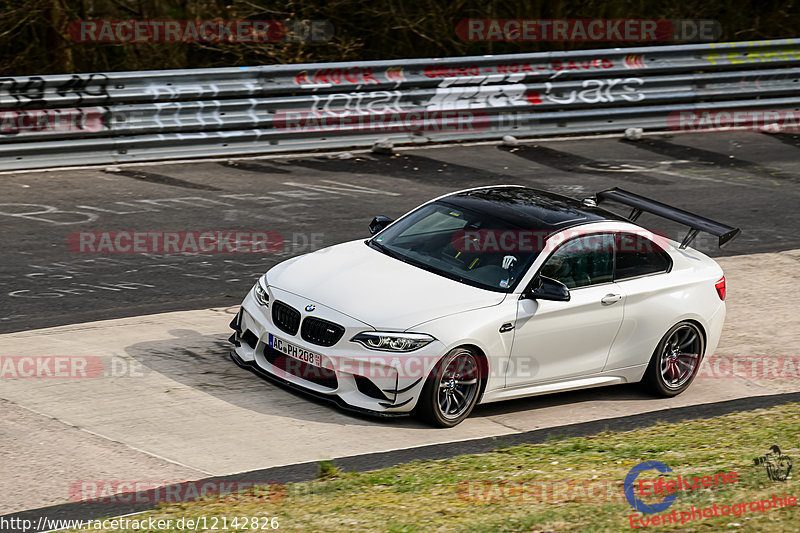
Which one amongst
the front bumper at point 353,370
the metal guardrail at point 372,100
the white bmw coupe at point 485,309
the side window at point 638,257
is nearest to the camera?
the front bumper at point 353,370

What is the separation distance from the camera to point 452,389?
7.89 meters

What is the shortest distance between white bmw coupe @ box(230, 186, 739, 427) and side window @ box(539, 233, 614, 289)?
0.04 ft

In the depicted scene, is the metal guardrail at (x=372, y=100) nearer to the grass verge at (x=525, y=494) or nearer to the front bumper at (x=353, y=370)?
the front bumper at (x=353, y=370)

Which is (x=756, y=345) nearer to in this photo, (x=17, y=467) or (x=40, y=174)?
(x=17, y=467)

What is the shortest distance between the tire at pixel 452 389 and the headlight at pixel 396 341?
204mm

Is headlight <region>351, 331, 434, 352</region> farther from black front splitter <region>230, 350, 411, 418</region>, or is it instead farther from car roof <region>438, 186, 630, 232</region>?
car roof <region>438, 186, 630, 232</region>

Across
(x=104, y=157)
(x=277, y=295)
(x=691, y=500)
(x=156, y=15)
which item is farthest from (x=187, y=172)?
(x=691, y=500)

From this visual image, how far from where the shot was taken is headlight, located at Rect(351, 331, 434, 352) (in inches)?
300

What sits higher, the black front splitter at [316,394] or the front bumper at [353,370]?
the front bumper at [353,370]

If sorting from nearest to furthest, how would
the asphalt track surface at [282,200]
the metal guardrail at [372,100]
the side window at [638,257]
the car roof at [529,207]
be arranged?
1. the car roof at [529,207]
2. the side window at [638,257]
3. the asphalt track surface at [282,200]
4. the metal guardrail at [372,100]

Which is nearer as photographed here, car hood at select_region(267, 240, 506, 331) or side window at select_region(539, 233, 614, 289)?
car hood at select_region(267, 240, 506, 331)

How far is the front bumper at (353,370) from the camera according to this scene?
300 inches

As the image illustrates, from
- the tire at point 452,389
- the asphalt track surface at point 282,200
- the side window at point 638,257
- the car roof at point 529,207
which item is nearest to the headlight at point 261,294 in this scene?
the tire at point 452,389

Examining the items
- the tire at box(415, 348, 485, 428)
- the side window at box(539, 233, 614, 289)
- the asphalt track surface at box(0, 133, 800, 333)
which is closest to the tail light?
the side window at box(539, 233, 614, 289)
